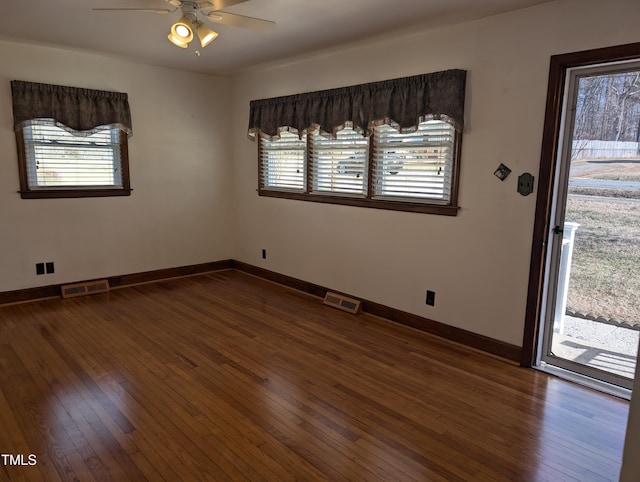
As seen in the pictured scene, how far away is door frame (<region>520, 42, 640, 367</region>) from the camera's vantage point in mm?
2852

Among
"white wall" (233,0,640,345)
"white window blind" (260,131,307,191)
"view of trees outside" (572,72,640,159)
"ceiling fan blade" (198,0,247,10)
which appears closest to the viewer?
"ceiling fan blade" (198,0,247,10)

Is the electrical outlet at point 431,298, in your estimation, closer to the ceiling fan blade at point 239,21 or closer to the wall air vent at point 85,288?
the ceiling fan blade at point 239,21

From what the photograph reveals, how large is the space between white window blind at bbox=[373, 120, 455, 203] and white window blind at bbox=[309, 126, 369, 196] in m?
0.19

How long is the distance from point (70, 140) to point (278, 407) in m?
3.77

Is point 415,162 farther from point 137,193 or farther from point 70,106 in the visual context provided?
point 70,106

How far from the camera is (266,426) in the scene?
247 centimetres

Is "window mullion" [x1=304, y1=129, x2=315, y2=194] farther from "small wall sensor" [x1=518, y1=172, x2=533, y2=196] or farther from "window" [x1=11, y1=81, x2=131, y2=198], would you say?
"small wall sensor" [x1=518, y1=172, x2=533, y2=196]

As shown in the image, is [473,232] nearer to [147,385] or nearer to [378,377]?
[378,377]

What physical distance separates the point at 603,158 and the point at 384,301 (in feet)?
7.09

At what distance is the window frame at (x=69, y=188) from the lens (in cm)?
440

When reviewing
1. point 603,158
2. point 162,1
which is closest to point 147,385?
point 162,1

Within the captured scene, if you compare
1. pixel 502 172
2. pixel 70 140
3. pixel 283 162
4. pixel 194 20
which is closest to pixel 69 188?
pixel 70 140

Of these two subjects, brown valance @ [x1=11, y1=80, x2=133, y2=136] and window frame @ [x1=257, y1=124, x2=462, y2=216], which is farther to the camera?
brown valance @ [x1=11, y1=80, x2=133, y2=136]

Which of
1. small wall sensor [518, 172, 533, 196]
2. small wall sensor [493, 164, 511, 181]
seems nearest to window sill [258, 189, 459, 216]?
small wall sensor [493, 164, 511, 181]
